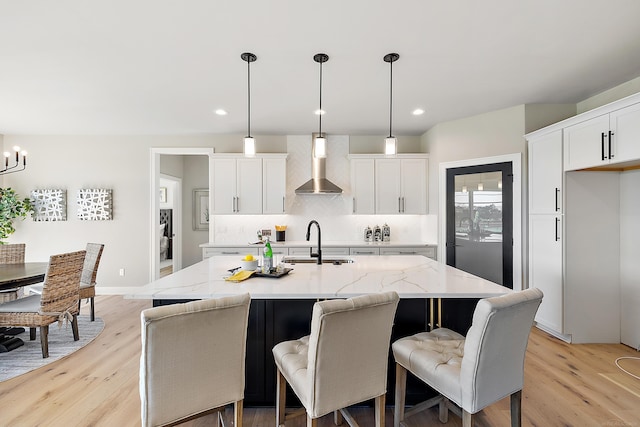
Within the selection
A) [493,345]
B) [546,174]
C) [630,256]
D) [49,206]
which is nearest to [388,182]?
[546,174]

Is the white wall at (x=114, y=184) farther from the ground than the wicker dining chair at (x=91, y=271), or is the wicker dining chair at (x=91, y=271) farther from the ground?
the white wall at (x=114, y=184)

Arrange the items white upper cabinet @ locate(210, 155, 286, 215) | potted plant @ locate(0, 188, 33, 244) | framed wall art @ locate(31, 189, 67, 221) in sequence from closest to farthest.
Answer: potted plant @ locate(0, 188, 33, 244), white upper cabinet @ locate(210, 155, 286, 215), framed wall art @ locate(31, 189, 67, 221)

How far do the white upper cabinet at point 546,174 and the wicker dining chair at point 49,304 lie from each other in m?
4.84

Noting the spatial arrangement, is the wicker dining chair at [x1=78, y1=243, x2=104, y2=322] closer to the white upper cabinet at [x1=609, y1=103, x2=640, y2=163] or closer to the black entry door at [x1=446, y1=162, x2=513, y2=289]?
the black entry door at [x1=446, y1=162, x2=513, y2=289]

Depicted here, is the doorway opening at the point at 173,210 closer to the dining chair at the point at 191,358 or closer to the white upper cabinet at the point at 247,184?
the white upper cabinet at the point at 247,184

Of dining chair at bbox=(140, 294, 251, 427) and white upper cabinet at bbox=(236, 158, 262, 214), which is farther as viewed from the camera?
white upper cabinet at bbox=(236, 158, 262, 214)

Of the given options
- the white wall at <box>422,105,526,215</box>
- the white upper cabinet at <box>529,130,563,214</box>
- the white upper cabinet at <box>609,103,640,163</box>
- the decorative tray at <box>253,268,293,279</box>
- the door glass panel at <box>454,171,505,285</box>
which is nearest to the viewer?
the decorative tray at <box>253,268,293,279</box>

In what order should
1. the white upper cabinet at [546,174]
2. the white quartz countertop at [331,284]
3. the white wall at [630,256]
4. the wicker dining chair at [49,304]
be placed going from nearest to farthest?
the white quartz countertop at [331,284] < the wicker dining chair at [49,304] < the white wall at [630,256] < the white upper cabinet at [546,174]

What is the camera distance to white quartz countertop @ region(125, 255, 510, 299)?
1.76 meters

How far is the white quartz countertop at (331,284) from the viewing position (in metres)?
1.76

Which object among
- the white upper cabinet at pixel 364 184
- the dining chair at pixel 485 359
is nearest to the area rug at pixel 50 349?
the dining chair at pixel 485 359

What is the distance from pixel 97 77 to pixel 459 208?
446cm

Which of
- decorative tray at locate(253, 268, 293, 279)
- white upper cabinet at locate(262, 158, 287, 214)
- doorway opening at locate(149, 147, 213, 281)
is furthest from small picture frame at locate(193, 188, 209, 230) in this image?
decorative tray at locate(253, 268, 293, 279)

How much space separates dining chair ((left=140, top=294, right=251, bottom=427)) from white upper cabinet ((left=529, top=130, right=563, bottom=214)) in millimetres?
3319
